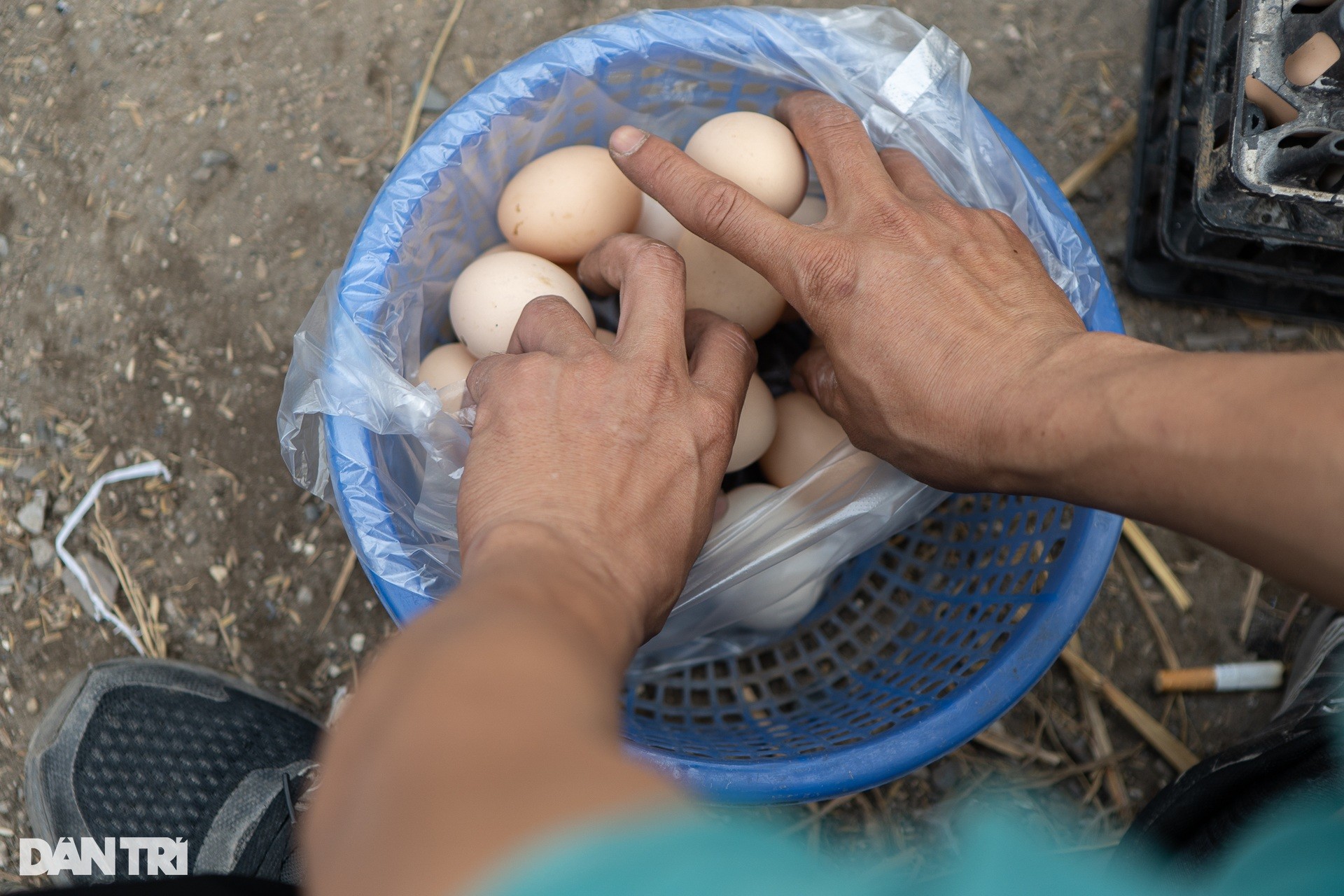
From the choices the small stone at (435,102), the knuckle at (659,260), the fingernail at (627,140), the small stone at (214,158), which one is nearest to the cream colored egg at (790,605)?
the knuckle at (659,260)

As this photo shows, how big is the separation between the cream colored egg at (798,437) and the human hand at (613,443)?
9.3 inches

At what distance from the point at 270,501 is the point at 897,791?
98cm

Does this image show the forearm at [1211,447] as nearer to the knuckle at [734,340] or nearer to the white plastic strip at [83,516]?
the knuckle at [734,340]

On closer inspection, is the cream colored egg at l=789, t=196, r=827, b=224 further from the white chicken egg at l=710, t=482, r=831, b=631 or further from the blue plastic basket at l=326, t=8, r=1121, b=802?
the white chicken egg at l=710, t=482, r=831, b=631

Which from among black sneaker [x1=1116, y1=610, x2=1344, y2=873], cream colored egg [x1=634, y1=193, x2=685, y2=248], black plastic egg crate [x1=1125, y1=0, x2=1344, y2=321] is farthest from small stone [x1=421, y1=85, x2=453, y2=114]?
black sneaker [x1=1116, y1=610, x2=1344, y2=873]

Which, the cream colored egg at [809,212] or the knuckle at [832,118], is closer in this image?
the knuckle at [832,118]

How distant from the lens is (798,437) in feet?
3.42

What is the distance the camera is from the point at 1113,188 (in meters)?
1.43

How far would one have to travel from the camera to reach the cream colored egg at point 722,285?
3.17 feet

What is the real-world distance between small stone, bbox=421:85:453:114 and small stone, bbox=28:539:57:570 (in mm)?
851

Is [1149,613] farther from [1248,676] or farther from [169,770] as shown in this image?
[169,770]

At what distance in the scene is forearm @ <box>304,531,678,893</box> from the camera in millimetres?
314

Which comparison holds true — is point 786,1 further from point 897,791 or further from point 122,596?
point 122,596

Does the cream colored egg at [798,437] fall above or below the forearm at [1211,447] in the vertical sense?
below
